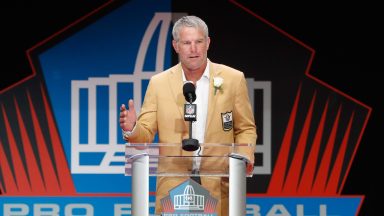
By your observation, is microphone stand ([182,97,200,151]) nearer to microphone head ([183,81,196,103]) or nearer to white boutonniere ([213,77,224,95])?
microphone head ([183,81,196,103])

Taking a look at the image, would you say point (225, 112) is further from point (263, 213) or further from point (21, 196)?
point (21, 196)

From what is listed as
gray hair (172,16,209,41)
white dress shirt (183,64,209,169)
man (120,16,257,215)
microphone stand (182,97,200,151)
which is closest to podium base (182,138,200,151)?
microphone stand (182,97,200,151)

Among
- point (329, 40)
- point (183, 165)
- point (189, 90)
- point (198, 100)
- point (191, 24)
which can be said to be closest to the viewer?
point (183, 165)

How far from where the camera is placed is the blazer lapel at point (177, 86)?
3.52 meters

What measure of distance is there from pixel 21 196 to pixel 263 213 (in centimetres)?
166

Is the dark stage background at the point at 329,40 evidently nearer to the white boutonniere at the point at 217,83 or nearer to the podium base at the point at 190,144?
the white boutonniere at the point at 217,83

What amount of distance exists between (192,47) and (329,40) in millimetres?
2257

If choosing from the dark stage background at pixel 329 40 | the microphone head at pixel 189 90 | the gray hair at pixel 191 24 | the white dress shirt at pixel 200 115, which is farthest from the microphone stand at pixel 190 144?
the dark stage background at pixel 329 40

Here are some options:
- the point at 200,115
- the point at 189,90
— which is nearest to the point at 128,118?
the point at 189,90

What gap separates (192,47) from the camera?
3.46m

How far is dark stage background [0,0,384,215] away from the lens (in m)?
5.48

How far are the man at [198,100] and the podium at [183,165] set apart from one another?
45cm

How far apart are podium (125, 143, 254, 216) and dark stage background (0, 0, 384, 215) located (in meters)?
2.70

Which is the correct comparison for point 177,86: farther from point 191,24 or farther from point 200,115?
point 191,24
